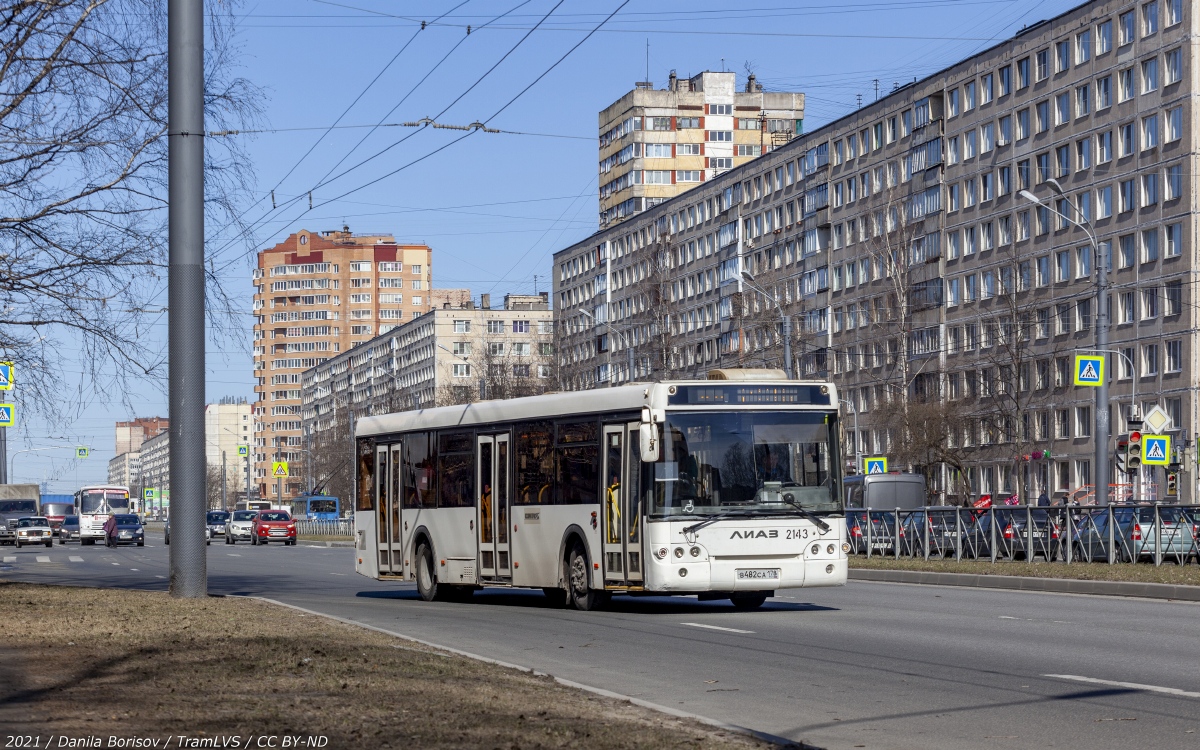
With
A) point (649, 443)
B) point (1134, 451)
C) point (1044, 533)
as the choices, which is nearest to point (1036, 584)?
point (1044, 533)

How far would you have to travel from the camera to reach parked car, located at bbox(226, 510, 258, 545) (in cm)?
7612

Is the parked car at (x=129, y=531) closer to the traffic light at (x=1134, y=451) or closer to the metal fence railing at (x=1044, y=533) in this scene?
the metal fence railing at (x=1044, y=533)

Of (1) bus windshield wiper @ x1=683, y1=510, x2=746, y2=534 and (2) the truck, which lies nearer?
(1) bus windshield wiper @ x1=683, y1=510, x2=746, y2=534

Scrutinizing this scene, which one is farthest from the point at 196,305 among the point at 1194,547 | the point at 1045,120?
the point at 1045,120

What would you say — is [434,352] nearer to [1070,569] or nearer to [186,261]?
[1070,569]

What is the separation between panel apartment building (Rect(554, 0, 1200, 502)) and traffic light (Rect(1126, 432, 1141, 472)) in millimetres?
26352

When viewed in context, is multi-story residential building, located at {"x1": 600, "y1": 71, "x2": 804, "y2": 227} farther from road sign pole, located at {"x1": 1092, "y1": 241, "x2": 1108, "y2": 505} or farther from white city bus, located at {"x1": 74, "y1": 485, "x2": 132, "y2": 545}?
road sign pole, located at {"x1": 1092, "y1": 241, "x2": 1108, "y2": 505}

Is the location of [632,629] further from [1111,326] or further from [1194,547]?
[1111,326]

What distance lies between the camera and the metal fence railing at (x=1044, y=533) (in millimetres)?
28281

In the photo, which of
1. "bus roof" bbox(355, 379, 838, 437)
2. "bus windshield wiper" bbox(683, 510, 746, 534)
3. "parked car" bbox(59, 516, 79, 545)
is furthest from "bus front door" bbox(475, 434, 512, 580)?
"parked car" bbox(59, 516, 79, 545)

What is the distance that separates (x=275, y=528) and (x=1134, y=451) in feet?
143

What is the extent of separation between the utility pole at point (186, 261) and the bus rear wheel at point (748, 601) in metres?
6.68

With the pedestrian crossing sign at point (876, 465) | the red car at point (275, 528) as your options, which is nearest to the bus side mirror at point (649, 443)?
the pedestrian crossing sign at point (876, 465)

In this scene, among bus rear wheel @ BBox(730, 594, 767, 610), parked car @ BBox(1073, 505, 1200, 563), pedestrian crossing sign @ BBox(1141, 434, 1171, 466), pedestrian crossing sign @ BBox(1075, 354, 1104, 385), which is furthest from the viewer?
pedestrian crossing sign @ BBox(1075, 354, 1104, 385)
